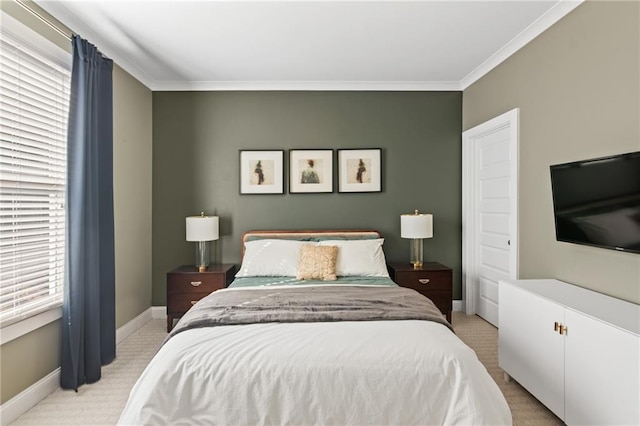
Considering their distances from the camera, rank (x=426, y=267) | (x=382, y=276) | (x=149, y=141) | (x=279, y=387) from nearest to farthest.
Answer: (x=279, y=387) → (x=382, y=276) → (x=426, y=267) → (x=149, y=141)

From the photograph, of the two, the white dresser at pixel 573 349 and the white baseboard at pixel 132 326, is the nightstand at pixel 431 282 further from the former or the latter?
the white baseboard at pixel 132 326

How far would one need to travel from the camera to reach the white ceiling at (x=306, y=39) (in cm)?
255

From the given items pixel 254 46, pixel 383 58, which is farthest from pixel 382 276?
pixel 254 46

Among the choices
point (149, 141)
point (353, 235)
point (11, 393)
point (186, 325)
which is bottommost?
point (11, 393)

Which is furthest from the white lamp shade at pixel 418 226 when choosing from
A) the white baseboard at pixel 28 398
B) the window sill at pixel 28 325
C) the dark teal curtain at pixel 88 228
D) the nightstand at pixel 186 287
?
the white baseboard at pixel 28 398

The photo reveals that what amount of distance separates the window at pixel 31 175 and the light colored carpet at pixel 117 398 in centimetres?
65

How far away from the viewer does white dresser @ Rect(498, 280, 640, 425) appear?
64.8 inches

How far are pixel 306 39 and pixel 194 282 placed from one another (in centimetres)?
262

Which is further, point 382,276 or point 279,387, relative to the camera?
point 382,276

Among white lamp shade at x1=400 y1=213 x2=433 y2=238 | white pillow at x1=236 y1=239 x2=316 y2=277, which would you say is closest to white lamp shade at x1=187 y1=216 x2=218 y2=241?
white pillow at x1=236 y1=239 x2=316 y2=277

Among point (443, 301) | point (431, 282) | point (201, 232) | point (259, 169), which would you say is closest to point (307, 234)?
point (259, 169)

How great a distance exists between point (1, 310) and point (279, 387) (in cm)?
186

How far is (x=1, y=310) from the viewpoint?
211 cm

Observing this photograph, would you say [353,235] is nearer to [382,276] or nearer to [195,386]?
[382,276]
